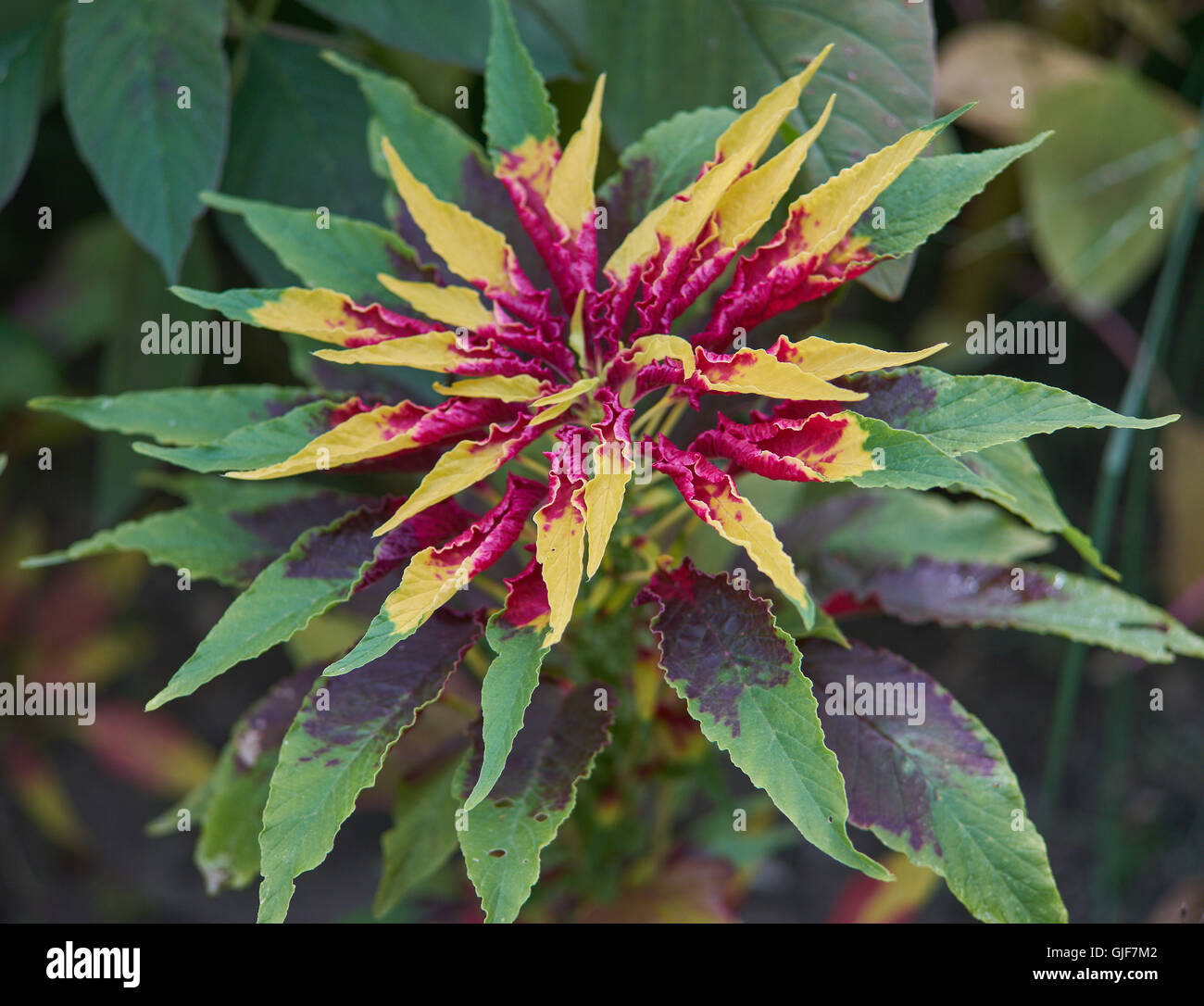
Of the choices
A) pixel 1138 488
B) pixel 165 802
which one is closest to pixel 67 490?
pixel 165 802

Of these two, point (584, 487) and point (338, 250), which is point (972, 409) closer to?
point (584, 487)

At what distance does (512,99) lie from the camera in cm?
68

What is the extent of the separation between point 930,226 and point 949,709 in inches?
12.0

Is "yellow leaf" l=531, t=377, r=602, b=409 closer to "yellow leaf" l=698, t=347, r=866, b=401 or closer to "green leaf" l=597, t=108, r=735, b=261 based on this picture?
"yellow leaf" l=698, t=347, r=866, b=401

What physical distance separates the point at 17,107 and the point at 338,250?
42 cm

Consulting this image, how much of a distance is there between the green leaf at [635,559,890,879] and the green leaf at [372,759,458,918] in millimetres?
230

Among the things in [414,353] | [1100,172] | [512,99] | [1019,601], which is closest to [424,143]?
[512,99]

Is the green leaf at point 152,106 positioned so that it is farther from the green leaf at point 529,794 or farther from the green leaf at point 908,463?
the green leaf at point 908,463

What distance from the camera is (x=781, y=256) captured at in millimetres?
622

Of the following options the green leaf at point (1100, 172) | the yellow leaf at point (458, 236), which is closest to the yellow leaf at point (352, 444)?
the yellow leaf at point (458, 236)

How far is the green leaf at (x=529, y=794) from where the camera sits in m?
0.58

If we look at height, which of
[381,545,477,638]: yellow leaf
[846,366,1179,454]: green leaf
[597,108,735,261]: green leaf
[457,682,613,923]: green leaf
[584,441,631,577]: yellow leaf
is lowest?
[457,682,613,923]: green leaf

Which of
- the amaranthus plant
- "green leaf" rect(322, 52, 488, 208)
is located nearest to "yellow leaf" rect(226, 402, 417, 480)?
the amaranthus plant

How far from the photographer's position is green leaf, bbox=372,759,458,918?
2.51 ft
